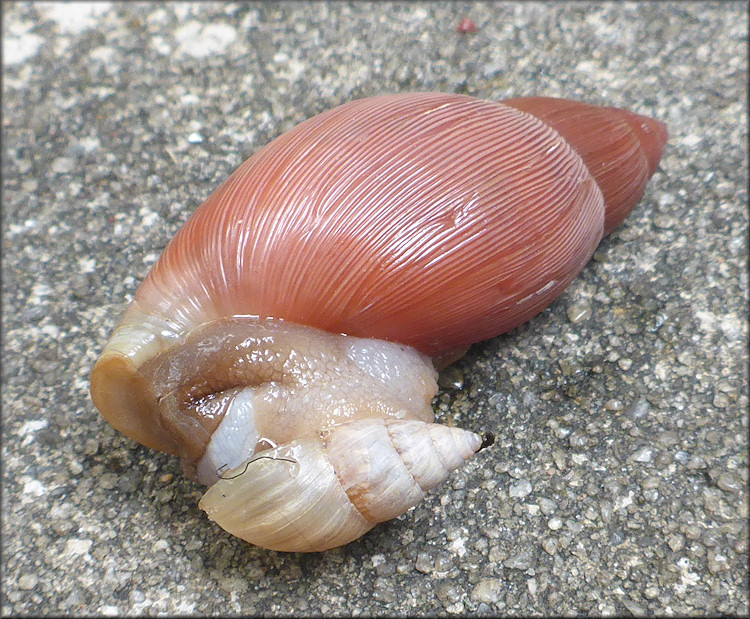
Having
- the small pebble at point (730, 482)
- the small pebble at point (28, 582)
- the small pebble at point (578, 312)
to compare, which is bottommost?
the small pebble at point (730, 482)

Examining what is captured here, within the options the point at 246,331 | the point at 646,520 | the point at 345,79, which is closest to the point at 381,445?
the point at 246,331

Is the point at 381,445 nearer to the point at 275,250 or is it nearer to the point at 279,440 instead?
the point at 279,440

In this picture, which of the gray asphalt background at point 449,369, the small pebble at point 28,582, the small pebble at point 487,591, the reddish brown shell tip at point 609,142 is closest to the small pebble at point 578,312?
the gray asphalt background at point 449,369

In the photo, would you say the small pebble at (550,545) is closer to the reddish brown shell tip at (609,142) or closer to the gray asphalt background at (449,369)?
the gray asphalt background at (449,369)

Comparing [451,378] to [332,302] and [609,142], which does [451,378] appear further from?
[609,142]

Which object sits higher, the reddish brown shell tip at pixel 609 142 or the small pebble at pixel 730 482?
Answer: the reddish brown shell tip at pixel 609 142

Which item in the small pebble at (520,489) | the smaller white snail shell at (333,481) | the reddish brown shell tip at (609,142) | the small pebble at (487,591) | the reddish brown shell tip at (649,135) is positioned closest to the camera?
the smaller white snail shell at (333,481)

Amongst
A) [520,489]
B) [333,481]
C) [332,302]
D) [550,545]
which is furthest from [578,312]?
[333,481]

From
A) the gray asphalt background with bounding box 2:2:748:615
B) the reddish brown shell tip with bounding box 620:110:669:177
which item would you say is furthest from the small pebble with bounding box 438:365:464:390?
the reddish brown shell tip with bounding box 620:110:669:177

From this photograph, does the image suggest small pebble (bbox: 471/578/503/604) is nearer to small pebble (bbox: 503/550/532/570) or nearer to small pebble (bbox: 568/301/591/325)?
small pebble (bbox: 503/550/532/570)
